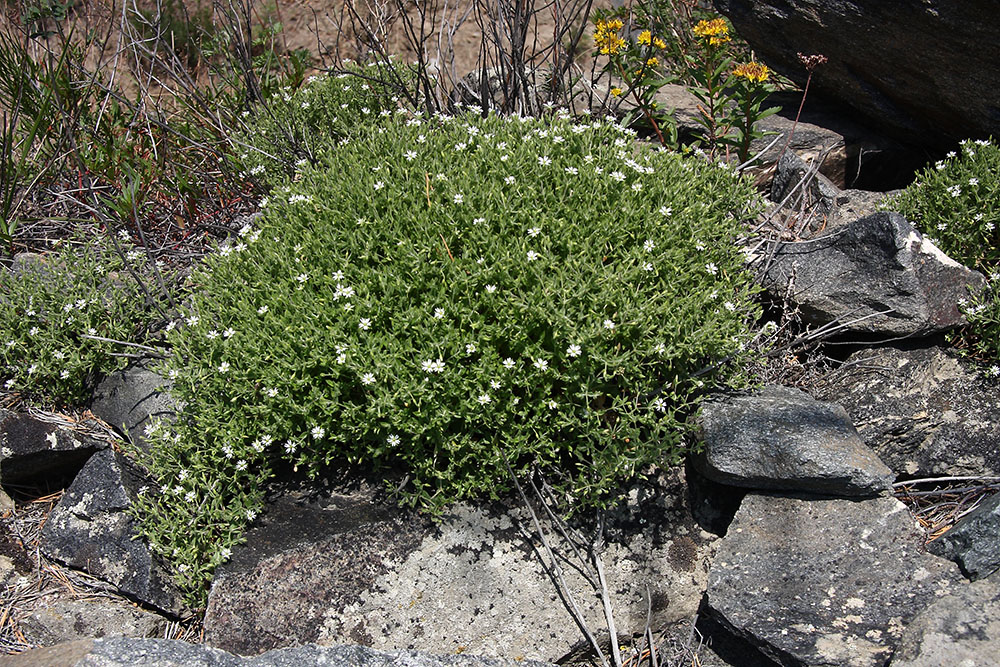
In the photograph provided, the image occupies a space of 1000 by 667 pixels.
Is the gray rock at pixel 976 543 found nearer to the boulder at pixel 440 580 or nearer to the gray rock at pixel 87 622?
the boulder at pixel 440 580

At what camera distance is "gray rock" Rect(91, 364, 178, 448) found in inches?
152

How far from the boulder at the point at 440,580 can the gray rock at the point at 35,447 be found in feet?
3.82

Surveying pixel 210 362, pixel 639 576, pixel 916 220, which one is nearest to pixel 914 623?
pixel 639 576

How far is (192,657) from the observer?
8.55 feet

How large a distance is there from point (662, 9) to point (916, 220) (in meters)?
3.78

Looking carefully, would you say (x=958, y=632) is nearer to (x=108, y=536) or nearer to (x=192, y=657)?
(x=192, y=657)

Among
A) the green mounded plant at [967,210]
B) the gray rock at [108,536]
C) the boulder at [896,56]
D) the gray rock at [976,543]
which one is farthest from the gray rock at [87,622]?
the boulder at [896,56]

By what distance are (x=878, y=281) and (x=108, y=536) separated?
381 centimetres

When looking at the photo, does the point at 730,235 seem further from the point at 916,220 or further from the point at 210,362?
the point at 210,362

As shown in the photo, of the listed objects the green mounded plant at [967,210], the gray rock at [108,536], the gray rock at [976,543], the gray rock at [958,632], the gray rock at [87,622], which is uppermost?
the green mounded plant at [967,210]

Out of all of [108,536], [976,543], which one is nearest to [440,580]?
[108,536]

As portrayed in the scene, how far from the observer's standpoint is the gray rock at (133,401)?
3859mm

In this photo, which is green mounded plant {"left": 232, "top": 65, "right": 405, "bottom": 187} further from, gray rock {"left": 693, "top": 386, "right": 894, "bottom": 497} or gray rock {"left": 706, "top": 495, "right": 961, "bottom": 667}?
gray rock {"left": 706, "top": 495, "right": 961, "bottom": 667}

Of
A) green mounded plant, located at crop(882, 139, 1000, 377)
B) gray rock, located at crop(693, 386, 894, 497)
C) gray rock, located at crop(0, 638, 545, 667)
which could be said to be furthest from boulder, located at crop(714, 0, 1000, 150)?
gray rock, located at crop(0, 638, 545, 667)
